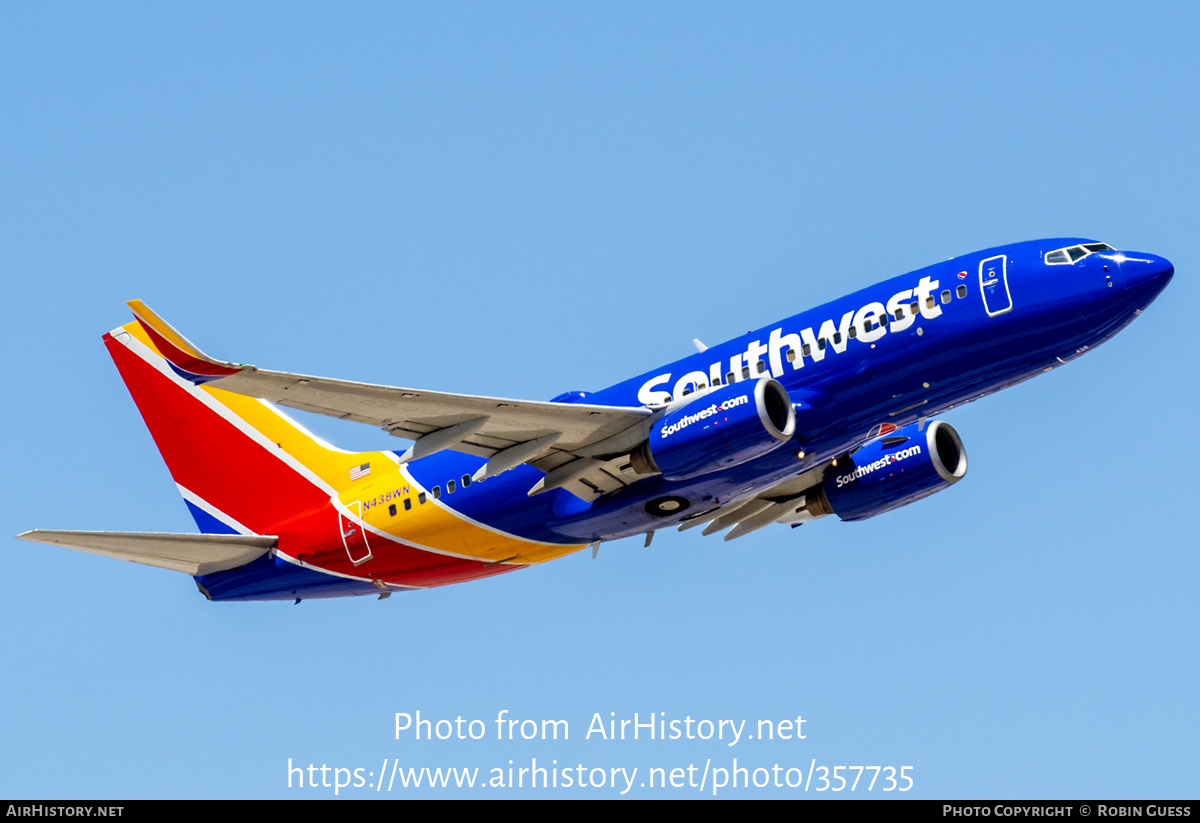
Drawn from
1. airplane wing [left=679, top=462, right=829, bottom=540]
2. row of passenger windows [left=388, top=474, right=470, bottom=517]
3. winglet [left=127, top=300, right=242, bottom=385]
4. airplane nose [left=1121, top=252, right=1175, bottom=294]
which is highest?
airplane nose [left=1121, top=252, right=1175, bottom=294]

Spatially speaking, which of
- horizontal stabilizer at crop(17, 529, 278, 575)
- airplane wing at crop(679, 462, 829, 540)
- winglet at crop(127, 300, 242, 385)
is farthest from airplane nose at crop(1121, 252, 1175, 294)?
horizontal stabilizer at crop(17, 529, 278, 575)

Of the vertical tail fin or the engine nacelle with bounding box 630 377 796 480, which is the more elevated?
the vertical tail fin

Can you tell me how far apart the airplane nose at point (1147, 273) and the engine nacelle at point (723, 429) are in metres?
7.71

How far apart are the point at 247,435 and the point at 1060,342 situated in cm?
2200

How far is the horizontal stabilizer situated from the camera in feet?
113

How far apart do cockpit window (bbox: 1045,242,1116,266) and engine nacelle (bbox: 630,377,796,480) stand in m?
6.53

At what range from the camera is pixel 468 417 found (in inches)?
1258

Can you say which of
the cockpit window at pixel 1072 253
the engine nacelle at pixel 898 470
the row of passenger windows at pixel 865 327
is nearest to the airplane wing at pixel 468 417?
the row of passenger windows at pixel 865 327

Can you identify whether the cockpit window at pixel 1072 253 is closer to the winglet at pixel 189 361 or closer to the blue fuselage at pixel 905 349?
the blue fuselage at pixel 905 349

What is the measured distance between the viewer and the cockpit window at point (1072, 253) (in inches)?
1252

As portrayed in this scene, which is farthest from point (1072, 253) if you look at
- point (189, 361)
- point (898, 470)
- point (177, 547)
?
point (177, 547)

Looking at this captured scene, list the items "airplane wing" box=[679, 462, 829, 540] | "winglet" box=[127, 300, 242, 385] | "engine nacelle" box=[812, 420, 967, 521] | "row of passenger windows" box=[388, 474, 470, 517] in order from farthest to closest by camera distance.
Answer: "airplane wing" box=[679, 462, 829, 540] → "engine nacelle" box=[812, 420, 967, 521] → "row of passenger windows" box=[388, 474, 470, 517] → "winglet" box=[127, 300, 242, 385]

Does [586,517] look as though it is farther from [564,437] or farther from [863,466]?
[863,466]

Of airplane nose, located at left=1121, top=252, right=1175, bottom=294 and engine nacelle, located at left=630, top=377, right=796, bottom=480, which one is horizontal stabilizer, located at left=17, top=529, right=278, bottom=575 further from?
airplane nose, located at left=1121, top=252, right=1175, bottom=294
